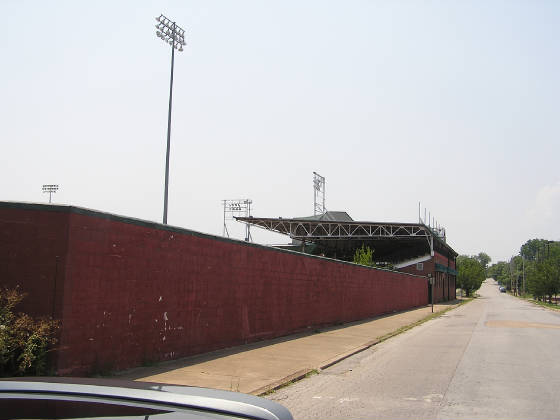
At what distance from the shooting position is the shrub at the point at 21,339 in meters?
7.21

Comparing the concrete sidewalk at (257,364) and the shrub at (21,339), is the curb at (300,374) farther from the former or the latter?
the shrub at (21,339)

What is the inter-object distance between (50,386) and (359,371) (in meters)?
9.85

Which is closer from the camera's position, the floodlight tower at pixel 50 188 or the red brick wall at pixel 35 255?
the red brick wall at pixel 35 255

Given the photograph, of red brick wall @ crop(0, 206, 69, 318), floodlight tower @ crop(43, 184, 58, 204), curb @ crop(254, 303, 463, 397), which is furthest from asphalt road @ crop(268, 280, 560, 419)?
floodlight tower @ crop(43, 184, 58, 204)

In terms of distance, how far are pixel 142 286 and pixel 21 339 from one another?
3.10 m

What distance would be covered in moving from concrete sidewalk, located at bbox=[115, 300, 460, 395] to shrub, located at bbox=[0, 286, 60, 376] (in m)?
1.81

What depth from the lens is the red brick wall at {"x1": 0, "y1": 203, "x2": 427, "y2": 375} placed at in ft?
27.8

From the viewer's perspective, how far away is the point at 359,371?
11.4 meters

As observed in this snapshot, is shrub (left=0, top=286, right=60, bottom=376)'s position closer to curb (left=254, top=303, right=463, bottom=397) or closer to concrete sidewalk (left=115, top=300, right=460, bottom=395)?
concrete sidewalk (left=115, top=300, right=460, bottom=395)

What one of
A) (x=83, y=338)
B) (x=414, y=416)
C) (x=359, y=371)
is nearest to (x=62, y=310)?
(x=83, y=338)

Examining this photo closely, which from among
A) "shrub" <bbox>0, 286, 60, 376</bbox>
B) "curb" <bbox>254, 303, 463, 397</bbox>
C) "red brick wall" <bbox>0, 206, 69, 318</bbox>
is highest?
"red brick wall" <bbox>0, 206, 69, 318</bbox>

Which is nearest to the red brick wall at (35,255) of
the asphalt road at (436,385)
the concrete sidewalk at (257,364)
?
the concrete sidewalk at (257,364)

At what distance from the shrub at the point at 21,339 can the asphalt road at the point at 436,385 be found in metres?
3.65

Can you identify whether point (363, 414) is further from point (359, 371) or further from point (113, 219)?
point (113, 219)
